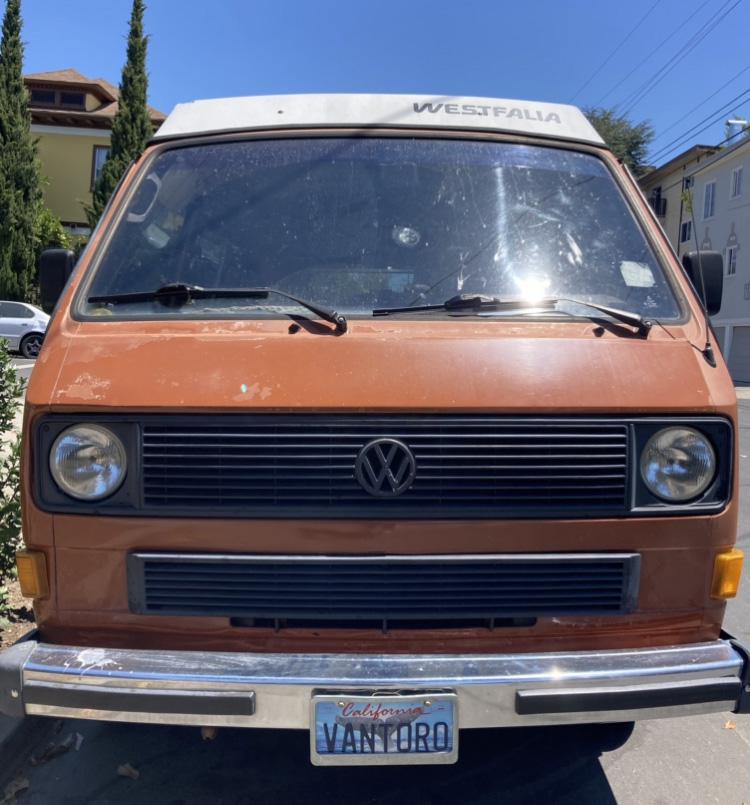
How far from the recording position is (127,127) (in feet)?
93.1

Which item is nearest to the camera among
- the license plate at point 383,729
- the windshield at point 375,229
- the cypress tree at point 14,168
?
the license plate at point 383,729

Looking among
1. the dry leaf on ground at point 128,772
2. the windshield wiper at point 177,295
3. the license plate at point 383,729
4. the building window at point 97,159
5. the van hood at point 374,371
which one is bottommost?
the dry leaf on ground at point 128,772

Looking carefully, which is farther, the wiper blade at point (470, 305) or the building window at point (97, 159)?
the building window at point (97, 159)

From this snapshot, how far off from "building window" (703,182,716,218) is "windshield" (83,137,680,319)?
3438 centimetres

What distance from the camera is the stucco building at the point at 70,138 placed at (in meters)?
31.5

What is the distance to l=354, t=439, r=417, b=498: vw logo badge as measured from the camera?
2.34 m

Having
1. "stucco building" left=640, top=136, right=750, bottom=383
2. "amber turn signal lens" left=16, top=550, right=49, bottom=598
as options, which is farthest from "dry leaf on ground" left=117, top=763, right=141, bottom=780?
"stucco building" left=640, top=136, right=750, bottom=383

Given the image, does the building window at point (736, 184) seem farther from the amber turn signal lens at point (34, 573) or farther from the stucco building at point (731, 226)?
the amber turn signal lens at point (34, 573)

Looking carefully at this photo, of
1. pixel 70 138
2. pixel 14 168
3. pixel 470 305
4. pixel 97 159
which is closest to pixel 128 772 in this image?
pixel 470 305

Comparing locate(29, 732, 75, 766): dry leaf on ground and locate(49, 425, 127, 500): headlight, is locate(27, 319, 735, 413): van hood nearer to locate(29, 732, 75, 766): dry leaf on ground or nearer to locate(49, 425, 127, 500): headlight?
locate(49, 425, 127, 500): headlight

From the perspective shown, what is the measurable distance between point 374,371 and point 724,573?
125 centimetres

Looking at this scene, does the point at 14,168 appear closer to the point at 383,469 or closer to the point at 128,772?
the point at 128,772

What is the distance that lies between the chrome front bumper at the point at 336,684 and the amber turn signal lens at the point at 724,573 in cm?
23

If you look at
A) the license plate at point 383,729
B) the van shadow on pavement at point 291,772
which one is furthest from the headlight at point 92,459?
the van shadow on pavement at point 291,772
